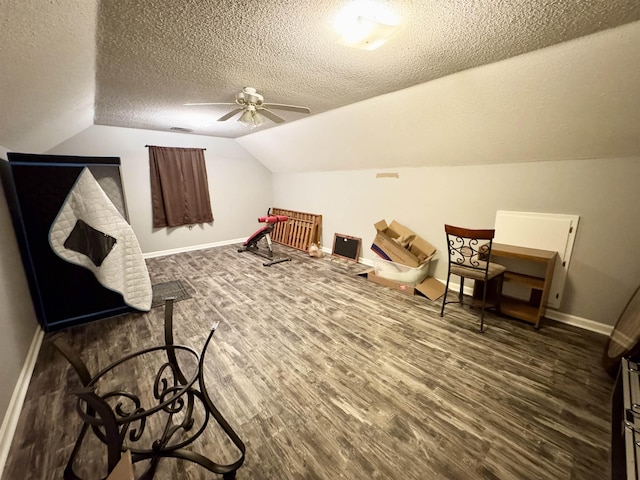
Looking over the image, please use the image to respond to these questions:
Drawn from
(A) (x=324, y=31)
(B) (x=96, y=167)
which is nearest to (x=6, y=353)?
(B) (x=96, y=167)

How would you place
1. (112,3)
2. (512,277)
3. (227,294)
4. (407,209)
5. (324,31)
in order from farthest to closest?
1. (407,209)
2. (227,294)
3. (512,277)
4. (324,31)
5. (112,3)

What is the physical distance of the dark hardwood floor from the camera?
1347 mm

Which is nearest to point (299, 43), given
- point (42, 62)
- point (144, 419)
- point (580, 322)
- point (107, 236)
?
point (42, 62)

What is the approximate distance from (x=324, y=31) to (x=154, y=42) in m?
1.10

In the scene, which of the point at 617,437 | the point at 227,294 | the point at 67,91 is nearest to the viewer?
the point at 617,437

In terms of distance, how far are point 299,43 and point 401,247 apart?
98.8 inches

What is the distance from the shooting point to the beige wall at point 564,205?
2.21m

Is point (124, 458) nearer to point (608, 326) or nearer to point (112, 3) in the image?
point (112, 3)

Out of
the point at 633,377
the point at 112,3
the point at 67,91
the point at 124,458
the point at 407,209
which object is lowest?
the point at 633,377

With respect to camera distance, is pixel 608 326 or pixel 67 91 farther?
pixel 608 326

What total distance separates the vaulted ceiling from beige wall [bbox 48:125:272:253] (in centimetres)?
175

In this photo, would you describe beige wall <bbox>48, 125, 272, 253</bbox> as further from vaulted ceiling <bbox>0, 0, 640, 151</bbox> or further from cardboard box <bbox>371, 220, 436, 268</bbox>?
cardboard box <bbox>371, 220, 436, 268</bbox>

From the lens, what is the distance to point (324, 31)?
1.54 m

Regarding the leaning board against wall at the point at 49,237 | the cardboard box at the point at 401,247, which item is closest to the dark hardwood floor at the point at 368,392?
the leaning board against wall at the point at 49,237
